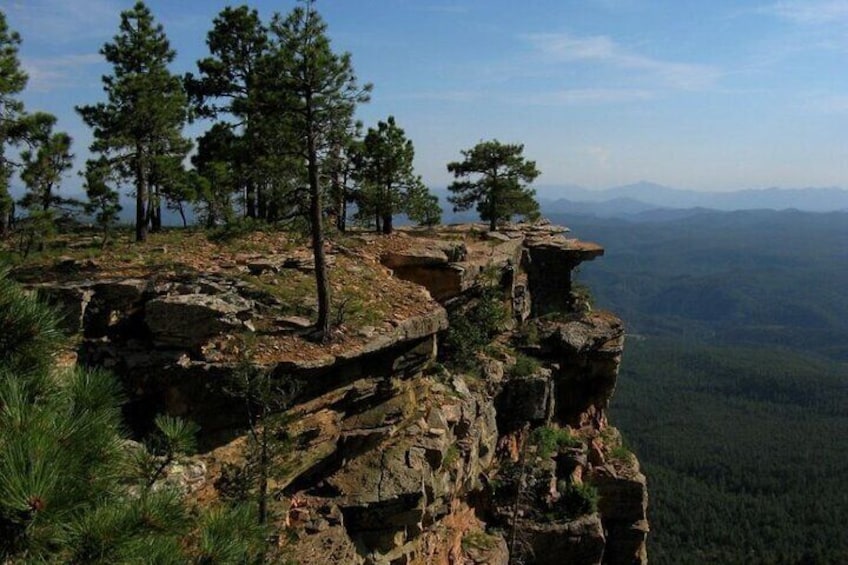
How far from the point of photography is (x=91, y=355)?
57.6 feet

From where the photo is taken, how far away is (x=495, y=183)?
3712cm

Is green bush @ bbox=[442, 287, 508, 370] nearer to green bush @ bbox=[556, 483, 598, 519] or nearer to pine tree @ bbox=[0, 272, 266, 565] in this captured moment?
green bush @ bbox=[556, 483, 598, 519]

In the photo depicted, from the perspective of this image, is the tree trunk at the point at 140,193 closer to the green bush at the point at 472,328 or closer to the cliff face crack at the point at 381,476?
the cliff face crack at the point at 381,476

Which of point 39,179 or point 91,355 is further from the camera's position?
point 39,179

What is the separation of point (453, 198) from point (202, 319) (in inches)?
896

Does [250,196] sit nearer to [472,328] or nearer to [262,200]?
[262,200]

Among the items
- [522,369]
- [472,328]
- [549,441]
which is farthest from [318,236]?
[549,441]

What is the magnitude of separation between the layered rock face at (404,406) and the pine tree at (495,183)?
3.60 m

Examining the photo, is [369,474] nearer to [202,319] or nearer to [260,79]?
[202,319]

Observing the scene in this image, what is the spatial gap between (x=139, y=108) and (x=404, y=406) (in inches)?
596

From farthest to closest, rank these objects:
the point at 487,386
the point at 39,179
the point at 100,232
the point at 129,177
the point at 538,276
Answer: the point at 538,276, the point at 100,232, the point at 487,386, the point at 129,177, the point at 39,179

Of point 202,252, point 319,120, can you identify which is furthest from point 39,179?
point 319,120

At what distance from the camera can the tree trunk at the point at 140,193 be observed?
24.6 m

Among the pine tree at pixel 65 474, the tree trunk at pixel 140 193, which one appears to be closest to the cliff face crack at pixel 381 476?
the pine tree at pixel 65 474
